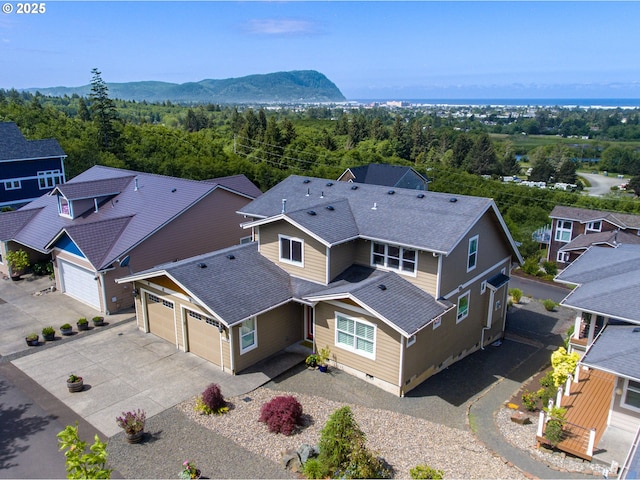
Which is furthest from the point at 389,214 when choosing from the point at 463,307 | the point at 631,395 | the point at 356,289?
the point at 631,395

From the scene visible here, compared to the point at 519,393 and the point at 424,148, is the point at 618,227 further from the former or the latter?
the point at 424,148

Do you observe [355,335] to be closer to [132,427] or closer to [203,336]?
[203,336]

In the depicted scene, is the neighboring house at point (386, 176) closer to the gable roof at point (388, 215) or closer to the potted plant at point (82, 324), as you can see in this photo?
the gable roof at point (388, 215)

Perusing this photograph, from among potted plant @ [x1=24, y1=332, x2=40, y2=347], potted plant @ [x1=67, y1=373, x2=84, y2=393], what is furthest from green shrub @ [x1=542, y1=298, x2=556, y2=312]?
potted plant @ [x1=24, y1=332, x2=40, y2=347]

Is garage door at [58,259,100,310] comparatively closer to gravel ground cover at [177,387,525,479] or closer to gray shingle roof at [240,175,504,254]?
gray shingle roof at [240,175,504,254]

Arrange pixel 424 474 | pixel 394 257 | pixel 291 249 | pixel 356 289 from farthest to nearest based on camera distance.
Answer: pixel 291 249
pixel 394 257
pixel 356 289
pixel 424 474

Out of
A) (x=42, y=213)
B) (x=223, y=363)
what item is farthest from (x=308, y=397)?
(x=42, y=213)
